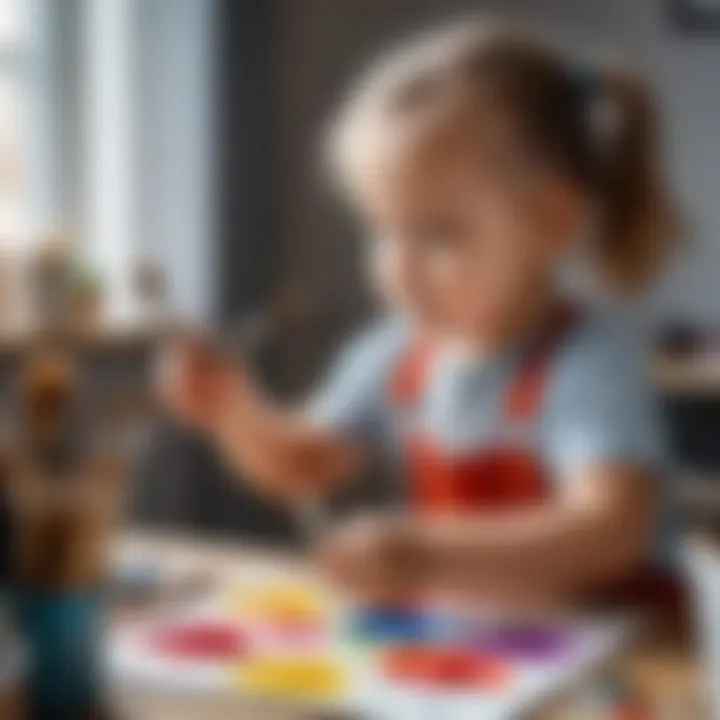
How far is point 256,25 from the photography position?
0.73 m

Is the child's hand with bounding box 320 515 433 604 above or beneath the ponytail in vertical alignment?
beneath

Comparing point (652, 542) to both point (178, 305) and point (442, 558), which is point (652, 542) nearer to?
point (442, 558)

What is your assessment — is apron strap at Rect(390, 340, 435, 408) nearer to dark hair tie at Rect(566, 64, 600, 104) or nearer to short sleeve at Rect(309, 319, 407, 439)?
short sleeve at Rect(309, 319, 407, 439)

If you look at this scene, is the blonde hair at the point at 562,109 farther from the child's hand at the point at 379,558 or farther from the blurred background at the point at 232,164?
the child's hand at the point at 379,558

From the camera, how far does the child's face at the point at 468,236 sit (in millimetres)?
722

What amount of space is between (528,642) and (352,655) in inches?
3.3

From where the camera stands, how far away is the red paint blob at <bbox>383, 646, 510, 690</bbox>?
712mm

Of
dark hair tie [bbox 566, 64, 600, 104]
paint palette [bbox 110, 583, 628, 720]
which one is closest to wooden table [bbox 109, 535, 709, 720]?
paint palette [bbox 110, 583, 628, 720]

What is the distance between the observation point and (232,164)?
0.73 metres

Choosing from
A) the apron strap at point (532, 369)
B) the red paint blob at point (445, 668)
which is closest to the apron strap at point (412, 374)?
the apron strap at point (532, 369)

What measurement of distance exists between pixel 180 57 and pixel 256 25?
38mm

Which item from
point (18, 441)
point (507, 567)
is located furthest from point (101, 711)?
point (507, 567)

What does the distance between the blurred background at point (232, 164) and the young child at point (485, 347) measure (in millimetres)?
14

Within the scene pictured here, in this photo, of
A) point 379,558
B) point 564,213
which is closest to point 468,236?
point 564,213
